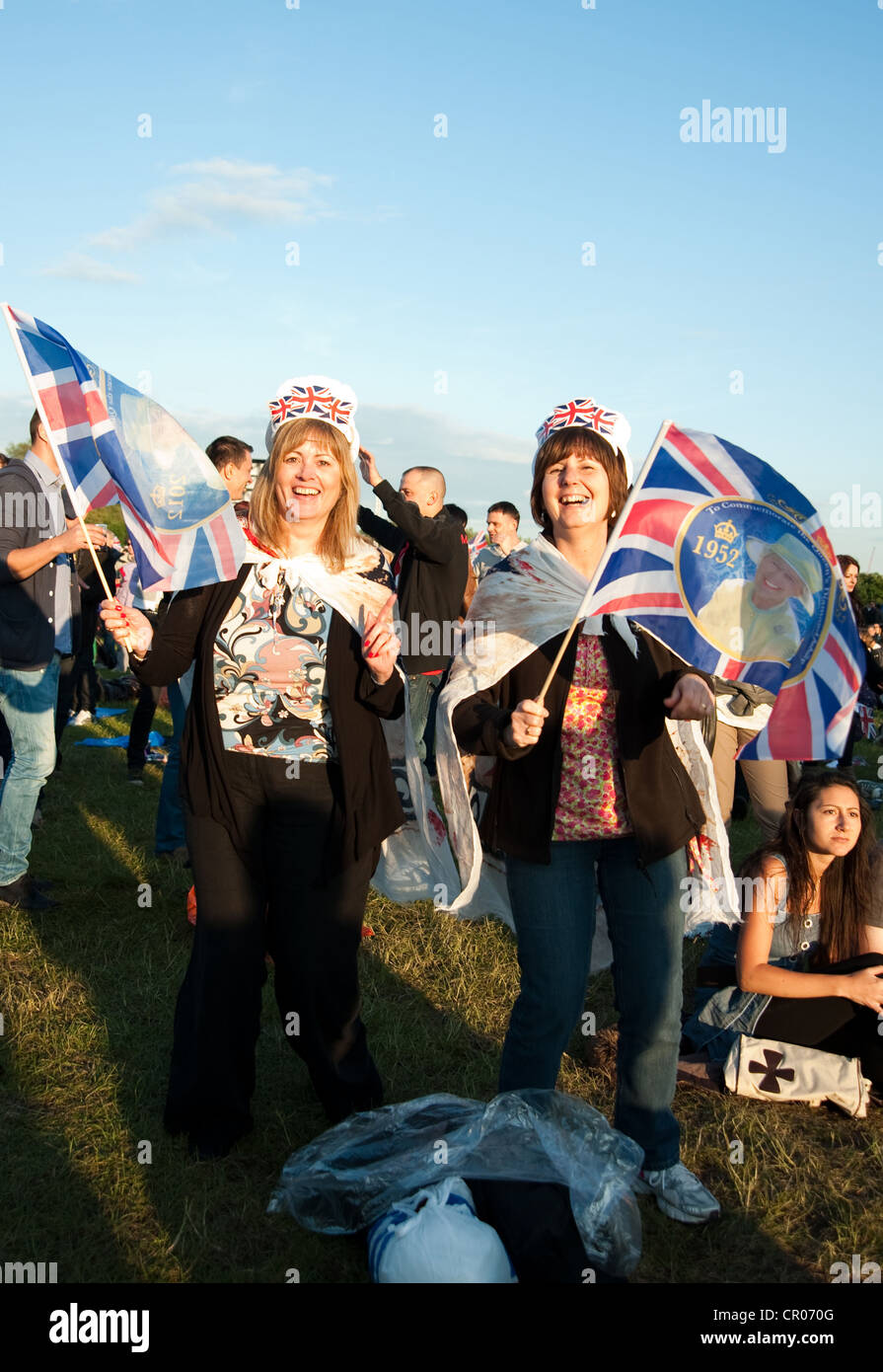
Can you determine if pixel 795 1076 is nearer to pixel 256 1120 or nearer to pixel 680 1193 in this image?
pixel 680 1193

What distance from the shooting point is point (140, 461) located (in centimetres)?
350

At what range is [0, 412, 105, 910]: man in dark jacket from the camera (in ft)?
17.7

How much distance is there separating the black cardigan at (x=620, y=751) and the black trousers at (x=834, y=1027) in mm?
1327

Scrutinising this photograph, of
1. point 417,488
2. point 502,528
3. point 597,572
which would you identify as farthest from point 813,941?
point 502,528

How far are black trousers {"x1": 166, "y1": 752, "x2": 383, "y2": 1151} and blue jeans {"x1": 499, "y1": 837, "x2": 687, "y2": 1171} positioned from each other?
2.03 ft

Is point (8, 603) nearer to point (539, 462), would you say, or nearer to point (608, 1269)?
point (539, 462)

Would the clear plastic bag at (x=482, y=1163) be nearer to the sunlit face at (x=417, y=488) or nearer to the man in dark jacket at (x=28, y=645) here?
the man in dark jacket at (x=28, y=645)

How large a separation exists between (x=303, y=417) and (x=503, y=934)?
3062 millimetres

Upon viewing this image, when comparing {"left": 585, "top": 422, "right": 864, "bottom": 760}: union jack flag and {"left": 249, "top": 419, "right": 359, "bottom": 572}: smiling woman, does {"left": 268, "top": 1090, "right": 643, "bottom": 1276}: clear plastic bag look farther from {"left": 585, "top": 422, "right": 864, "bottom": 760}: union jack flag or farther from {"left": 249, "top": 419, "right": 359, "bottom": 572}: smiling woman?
{"left": 249, "top": 419, "right": 359, "bottom": 572}: smiling woman

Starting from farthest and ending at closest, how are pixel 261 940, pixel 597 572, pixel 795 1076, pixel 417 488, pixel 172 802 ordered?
pixel 417 488, pixel 172 802, pixel 795 1076, pixel 261 940, pixel 597 572

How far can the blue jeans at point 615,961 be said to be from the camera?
10.4 feet

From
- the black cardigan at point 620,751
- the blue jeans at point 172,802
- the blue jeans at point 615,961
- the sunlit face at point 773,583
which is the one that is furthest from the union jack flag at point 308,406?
the blue jeans at point 172,802

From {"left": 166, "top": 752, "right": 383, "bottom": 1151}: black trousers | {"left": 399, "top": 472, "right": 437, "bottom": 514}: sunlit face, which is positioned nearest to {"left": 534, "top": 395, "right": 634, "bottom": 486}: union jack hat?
{"left": 166, "top": 752, "right": 383, "bottom": 1151}: black trousers

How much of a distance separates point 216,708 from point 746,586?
5.23ft
